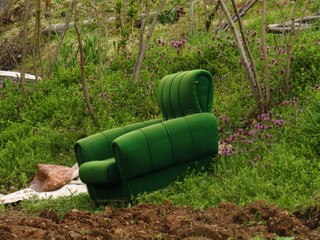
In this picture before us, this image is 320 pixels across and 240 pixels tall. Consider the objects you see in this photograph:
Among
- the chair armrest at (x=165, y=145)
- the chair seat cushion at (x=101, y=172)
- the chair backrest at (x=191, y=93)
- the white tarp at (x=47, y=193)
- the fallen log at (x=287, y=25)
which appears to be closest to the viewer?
the chair armrest at (x=165, y=145)

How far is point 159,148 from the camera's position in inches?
223

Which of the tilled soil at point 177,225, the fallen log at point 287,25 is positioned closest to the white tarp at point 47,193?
the tilled soil at point 177,225

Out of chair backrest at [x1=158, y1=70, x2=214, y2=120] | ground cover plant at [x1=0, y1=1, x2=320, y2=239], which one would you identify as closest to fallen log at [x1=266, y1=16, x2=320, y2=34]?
ground cover plant at [x1=0, y1=1, x2=320, y2=239]

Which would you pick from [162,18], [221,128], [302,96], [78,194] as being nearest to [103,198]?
[78,194]

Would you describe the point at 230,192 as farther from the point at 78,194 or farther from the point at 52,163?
the point at 52,163

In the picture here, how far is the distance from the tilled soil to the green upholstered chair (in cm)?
88

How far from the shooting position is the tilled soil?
376 cm

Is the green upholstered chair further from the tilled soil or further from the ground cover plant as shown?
the tilled soil

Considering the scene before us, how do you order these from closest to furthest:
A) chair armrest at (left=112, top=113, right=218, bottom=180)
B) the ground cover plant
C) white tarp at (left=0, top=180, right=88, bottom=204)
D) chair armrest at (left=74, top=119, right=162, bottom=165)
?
the ground cover plant, chair armrest at (left=112, top=113, right=218, bottom=180), chair armrest at (left=74, top=119, right=162, bottom=165), white tarp at (left=0, top=180, right=88, bottom=204)

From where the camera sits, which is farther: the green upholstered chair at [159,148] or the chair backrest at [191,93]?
the chair backrest at [191,93]

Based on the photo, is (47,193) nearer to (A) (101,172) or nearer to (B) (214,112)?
(A) (101,172)

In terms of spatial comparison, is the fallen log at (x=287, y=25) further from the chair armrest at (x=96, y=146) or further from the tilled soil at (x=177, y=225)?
the tilled soil at (x=177, y=225)

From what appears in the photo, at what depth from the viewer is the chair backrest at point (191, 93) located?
5992 millimetres

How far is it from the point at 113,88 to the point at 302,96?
316cm
